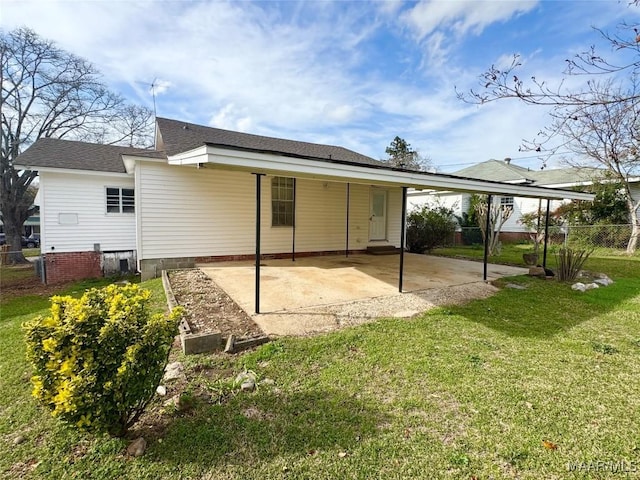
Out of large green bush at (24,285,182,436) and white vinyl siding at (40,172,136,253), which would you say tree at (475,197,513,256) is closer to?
large green bush at (24,285,182,436)

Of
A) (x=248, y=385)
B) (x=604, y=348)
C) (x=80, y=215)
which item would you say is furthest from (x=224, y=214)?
(x=604, y=348)

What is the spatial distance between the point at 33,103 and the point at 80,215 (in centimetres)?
1199

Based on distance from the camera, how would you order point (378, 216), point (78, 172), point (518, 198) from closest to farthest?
1. point (78, 172)
2. point (378, 216)
3. point (518, 198)

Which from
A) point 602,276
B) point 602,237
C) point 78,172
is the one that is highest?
point 78,172

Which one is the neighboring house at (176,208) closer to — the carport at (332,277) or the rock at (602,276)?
the carport at (332,277)

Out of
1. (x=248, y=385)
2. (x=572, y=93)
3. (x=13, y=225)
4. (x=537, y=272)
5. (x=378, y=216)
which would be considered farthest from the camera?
(x=13, y=225)

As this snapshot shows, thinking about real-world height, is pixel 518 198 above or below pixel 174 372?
above

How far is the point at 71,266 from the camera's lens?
31.6ft

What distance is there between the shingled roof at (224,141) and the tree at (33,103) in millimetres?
10089

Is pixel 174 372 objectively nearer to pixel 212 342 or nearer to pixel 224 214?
pixel 212 342

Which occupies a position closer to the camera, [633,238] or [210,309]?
[210,309]

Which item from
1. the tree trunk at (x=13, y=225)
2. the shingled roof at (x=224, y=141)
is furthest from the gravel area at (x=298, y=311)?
the tree trunk at (x=13, y=225)

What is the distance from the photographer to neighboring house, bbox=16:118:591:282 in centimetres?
816

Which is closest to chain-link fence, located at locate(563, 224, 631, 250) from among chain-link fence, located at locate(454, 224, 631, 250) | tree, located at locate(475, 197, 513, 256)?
chain-link fence, located at locate(454, 224, 631, 250)
